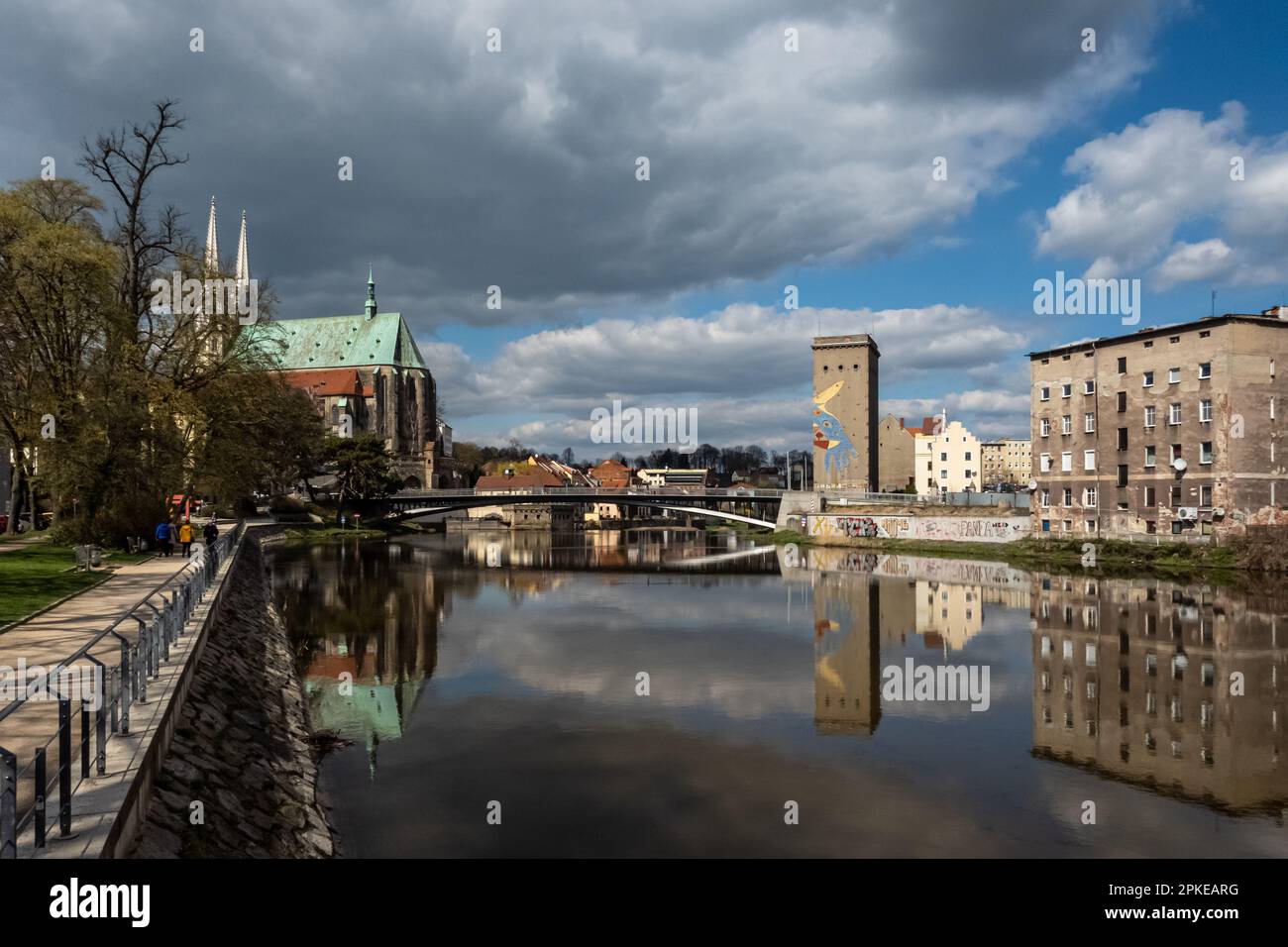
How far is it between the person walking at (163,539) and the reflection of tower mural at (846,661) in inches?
917

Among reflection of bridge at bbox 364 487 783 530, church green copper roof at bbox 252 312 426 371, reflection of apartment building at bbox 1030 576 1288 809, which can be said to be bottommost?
reflection of apartment building at bbox 1030 576 1288 809

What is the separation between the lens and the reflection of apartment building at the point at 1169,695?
1417cm

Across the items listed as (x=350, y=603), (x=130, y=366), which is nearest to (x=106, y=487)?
(x=130, y=366)

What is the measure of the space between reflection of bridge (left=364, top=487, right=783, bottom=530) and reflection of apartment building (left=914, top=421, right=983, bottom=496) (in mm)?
34858

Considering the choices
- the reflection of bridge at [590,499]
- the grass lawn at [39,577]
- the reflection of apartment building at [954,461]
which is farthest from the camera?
the reflection of apartment building at [954,461]

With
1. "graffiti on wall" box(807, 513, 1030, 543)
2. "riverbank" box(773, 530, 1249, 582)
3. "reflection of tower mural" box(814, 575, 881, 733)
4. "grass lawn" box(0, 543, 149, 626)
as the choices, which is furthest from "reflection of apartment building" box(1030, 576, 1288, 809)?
"graffiti on wall" box(807, 513, 1030, 543)

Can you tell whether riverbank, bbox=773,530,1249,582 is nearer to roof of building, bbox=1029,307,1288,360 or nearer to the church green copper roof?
roof of building, bbox=1029,307,1288,360

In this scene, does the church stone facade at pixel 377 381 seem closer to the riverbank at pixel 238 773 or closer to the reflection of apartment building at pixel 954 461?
the reflection of apartment building at pixel 954 461

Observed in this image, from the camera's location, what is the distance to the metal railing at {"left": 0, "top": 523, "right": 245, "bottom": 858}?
20.0 feet

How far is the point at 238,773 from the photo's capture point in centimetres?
1133

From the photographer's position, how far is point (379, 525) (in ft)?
298

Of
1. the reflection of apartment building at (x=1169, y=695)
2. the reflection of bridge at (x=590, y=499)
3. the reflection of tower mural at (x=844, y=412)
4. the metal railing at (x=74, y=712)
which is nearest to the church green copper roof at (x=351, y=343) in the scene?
the reflection of bridge at (x=590, y=499)

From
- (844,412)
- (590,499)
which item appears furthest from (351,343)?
(844,412)
